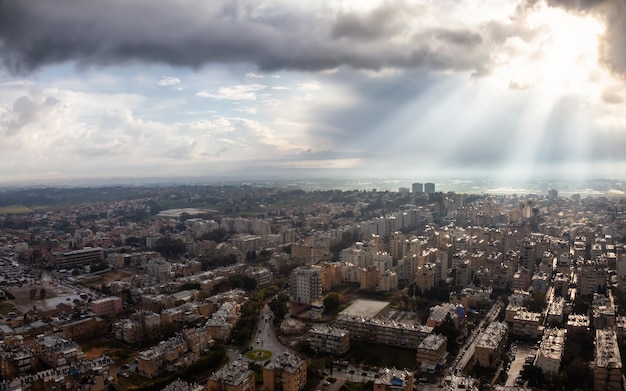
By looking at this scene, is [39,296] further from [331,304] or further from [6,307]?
[331,304]

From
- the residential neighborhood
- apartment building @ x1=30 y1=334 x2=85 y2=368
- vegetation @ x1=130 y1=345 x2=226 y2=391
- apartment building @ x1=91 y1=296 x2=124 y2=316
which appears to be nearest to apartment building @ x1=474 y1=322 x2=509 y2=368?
the residential neighborhood

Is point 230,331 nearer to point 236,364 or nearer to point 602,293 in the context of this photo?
point 236,364

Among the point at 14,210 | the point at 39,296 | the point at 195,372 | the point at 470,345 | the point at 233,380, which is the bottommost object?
the point at 470,345

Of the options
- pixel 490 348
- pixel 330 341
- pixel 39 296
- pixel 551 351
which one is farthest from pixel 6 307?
pixel 551 351

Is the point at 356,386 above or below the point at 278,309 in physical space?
below

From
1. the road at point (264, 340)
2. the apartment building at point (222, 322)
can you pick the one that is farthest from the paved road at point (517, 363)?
the apartment building at point (222, 322)

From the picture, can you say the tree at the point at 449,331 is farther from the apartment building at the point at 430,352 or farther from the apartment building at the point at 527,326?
the apartment building at the point at 527,326

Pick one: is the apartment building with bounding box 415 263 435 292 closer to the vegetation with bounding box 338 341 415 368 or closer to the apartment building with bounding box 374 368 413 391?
the vegetation with bounding box 338 341 415 368
